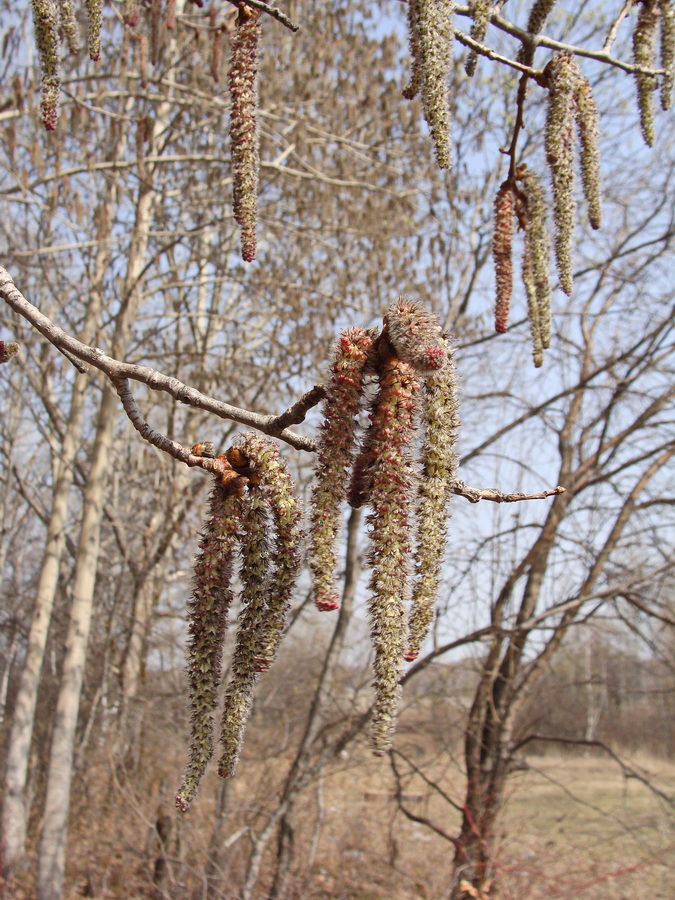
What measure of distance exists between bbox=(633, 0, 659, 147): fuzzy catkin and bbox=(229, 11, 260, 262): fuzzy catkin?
979mm

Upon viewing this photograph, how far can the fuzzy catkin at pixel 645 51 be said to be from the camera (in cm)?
190

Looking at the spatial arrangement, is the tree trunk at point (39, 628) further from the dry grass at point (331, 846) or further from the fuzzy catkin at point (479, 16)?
the fuzzy catkin at point (479, 16)

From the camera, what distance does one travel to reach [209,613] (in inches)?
42.3

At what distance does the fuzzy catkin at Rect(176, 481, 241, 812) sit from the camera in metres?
1.06

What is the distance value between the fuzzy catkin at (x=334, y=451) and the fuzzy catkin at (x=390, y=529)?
0.11 ft

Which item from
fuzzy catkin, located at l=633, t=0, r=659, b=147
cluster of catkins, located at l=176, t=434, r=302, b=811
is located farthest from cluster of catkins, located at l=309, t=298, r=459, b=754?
fuzzy catkin, located at l=633, t=0, r=659, b=147

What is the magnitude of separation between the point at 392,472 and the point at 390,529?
0.07m

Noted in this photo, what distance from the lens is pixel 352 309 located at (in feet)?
25.4

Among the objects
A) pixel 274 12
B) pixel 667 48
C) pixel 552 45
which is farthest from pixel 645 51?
pixel 274 12

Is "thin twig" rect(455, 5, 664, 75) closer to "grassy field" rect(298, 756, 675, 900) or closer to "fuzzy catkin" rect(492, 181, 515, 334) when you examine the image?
"fuzzy catkin" rect(492, 181, 515, 334)

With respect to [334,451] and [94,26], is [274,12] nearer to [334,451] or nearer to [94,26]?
[94,26]

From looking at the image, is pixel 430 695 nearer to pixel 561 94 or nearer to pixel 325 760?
pixel 325 760

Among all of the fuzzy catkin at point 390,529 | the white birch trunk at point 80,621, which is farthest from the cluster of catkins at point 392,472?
the white birch trunk at point 80,621

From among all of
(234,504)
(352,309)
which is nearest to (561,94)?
(234,504)
